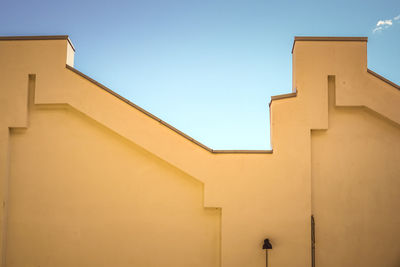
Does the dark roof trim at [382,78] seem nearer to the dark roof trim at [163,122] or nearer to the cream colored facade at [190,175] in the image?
the cream colored facade at [190,175]

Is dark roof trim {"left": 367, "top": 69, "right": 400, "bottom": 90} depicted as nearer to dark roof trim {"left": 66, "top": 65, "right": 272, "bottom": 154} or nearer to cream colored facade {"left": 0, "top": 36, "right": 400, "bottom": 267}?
cream colored facade {"left": 0, "top": 36, "right": 400, "bottom": 267}

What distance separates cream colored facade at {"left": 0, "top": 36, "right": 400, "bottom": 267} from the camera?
5.88 m

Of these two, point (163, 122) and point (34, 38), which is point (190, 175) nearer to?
point (163, 122)

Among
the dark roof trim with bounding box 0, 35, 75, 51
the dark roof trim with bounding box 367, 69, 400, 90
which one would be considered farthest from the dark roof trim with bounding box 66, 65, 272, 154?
the dark roof trim with bounding box 367, 69, 400, 90

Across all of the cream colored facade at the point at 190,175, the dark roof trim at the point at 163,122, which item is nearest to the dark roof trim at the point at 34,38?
the cream colored facade at the point at 190,175

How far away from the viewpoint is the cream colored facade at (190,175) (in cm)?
588

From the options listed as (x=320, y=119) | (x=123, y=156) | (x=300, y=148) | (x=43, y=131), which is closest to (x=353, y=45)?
(x=320, y=119)

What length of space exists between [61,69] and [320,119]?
5.46 meters

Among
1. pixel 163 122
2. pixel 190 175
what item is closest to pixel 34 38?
pixel 163 122

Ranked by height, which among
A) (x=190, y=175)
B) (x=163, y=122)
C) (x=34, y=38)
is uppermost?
(x=34, y=38)

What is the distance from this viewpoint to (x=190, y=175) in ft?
19.7

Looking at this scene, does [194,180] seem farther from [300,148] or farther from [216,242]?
[300,148]

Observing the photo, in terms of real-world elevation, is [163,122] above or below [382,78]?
below

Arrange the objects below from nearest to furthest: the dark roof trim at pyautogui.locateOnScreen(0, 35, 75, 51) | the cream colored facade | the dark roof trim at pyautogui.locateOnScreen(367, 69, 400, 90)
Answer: the cream colored facade, the dark roof trim at pyautogui.locateOnScreen(367, 69, 400, 90), the dark roof trim at pyautogui.locateOnScreen(0, 35, 75, 51)
